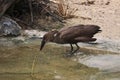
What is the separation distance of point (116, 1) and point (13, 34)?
3.33 m

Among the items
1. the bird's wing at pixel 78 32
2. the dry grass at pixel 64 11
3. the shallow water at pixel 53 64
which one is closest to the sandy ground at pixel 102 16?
the dry grass at pixel 64 11

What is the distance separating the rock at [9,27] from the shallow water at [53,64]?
810 mm

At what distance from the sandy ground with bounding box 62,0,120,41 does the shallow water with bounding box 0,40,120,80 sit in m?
1.23

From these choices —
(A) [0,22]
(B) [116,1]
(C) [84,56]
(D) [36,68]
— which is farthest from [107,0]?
(D) [36,68]

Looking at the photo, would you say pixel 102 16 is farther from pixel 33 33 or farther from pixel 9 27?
pixel 9 27

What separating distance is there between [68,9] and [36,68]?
3.62 meters

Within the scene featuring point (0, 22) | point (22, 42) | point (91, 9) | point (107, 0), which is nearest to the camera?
point (22, 42)

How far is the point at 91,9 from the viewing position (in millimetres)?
9961

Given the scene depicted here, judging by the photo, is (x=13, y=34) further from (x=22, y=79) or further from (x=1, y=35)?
(x=22, y=79)

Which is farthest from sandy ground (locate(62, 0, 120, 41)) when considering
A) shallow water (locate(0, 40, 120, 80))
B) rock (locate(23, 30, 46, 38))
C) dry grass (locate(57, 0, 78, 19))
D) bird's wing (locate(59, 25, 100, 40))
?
shallow water (locate(0, 40, 120, 80))

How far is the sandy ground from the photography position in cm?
836

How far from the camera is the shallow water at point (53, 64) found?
19.4 ft

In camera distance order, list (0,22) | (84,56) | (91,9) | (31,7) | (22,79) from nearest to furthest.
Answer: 1. (22,79)
2. (84,56)
3. (0,22)
4. (31,7)
5. (91,9)

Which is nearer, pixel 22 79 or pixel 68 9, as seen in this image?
pixel 22 79
